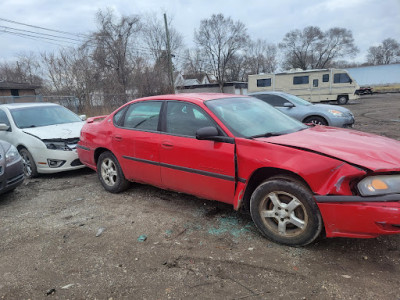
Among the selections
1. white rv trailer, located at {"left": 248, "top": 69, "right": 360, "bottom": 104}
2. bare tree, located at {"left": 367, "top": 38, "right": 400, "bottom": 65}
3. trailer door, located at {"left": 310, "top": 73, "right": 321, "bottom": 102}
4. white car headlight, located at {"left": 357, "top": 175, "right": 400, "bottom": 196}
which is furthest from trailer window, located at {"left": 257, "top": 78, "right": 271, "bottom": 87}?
bare tree, located at {"left": 367, "top": 38, "right": 400, "bottom": 65}

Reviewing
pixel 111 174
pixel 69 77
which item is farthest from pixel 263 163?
pixel 69 77

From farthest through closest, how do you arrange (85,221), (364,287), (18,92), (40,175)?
(18,92) < (40,175) < (85,221) < (364,287)

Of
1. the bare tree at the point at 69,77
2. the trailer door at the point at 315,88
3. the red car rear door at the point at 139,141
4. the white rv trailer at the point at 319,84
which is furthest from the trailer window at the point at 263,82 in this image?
the red car rear door at the point at 139,141

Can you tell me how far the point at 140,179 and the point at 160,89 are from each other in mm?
22565

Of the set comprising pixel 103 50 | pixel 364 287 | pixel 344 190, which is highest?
pixel 103 50

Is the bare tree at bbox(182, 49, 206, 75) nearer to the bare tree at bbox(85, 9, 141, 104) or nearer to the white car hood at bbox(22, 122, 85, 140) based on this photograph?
the bare tree at bbox(85, 9, 141, 104)

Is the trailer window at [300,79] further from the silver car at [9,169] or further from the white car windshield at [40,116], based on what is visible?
the silver car at [9,169]

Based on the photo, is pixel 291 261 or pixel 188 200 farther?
pixel 188 200

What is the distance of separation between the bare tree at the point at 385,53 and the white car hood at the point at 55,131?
90.9 meters

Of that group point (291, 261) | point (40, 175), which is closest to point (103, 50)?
point (40, 175)

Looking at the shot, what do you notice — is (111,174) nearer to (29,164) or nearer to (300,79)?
(29,164)

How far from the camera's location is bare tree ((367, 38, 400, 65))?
77062 mm

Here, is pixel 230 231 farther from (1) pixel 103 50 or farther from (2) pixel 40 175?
(1) pixel 103 50

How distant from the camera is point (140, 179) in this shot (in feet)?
14.1
